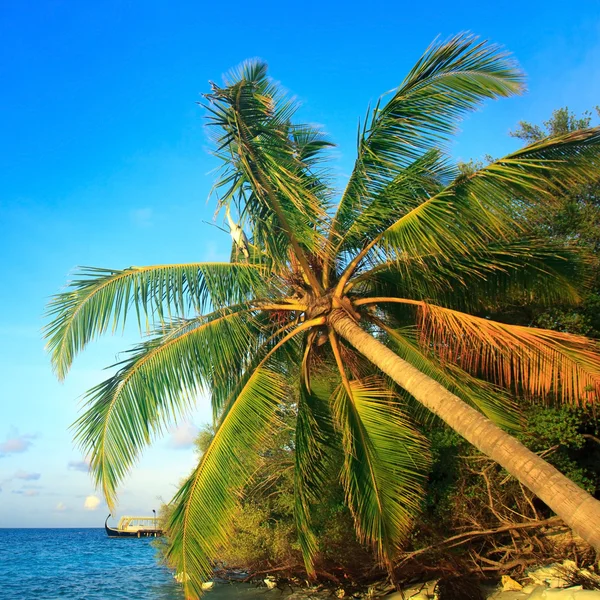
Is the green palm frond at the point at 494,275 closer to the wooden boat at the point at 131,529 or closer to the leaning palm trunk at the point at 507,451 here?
the leaning palm trunk at the point at 507,451

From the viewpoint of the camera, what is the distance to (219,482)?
311 inches

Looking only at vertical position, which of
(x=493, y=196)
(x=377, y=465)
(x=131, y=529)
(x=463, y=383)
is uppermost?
(x=493, y=196)

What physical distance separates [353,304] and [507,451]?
3791 mm

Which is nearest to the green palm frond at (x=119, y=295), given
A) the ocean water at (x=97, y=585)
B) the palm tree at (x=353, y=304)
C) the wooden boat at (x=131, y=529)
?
the palm tree at (x=353, y=304)

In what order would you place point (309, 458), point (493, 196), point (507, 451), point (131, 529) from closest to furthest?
1. point (507, 451)
2. point (493, 196)
3. point (309, 458)
4. point (131, 529)

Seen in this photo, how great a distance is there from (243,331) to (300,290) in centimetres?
115

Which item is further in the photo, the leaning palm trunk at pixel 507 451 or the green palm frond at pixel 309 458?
the green palm frond at pixel 309 458

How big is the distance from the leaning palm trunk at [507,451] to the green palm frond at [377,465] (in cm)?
129

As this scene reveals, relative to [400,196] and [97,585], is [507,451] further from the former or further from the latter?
[97,585]

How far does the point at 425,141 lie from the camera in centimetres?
769

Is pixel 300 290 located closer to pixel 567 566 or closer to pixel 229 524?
pixel 229 524

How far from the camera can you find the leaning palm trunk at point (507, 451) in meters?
4.34

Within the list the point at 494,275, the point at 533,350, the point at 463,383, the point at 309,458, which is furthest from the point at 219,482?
the point at 494,275

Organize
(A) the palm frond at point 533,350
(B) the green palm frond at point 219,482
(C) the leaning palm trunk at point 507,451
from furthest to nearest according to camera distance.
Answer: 1. (B) the green palm frond at point 219,482
2. (A) the palm frond at point 533,350
3. (C) the leaning palm trunk at point 507,451
